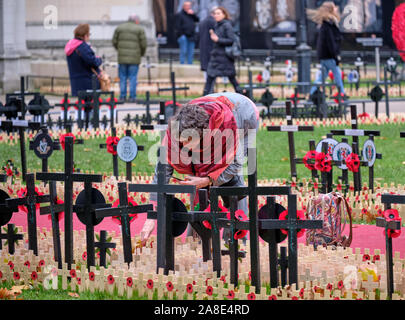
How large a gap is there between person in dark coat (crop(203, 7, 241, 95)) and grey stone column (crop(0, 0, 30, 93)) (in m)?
8.17

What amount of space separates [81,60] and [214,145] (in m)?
11.4

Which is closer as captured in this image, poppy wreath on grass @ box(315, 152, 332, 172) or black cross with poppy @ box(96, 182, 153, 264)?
black cross with poppy @ box(96, 182, 153, 264)

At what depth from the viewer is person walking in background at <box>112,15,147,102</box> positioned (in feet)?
78.2

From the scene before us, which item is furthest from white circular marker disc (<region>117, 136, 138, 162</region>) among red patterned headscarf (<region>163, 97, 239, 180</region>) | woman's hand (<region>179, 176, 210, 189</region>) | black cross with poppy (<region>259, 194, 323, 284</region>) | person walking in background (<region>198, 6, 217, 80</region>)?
person walking in background (<region>198, 6, 217, 80</region>)

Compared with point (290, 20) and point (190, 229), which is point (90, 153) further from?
point (290, 20)

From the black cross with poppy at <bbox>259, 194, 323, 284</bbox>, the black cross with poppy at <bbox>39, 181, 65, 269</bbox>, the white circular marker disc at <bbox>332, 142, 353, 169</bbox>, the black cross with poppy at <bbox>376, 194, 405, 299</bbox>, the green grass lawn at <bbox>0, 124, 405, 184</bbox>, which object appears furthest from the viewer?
the green grass lawn at <bbox>0, 124, 405, 184</bbox>

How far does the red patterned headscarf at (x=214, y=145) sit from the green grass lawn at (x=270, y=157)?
5212 mm

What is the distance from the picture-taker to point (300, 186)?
11398 mm

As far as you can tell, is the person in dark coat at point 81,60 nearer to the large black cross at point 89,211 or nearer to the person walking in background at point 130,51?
the person walking in background at point 130,51

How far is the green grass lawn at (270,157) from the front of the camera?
12969mm

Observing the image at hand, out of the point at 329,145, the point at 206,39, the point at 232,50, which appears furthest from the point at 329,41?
the point at 329,145

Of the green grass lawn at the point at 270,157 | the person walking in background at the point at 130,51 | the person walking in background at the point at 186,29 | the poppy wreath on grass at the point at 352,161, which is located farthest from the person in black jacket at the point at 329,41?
the poppy wreath on grass at the point at 352,161

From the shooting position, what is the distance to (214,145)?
23.0 feet

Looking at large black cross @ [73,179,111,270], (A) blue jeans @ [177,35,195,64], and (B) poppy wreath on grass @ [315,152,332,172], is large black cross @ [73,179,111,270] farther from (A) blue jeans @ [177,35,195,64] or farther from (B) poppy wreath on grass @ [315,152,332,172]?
(A) blue jeans @ [177,35,195,64]
